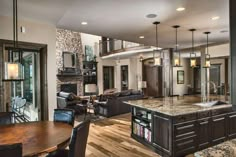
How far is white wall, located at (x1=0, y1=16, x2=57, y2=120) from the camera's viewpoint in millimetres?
3961

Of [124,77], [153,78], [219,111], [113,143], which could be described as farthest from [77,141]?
[124,77]

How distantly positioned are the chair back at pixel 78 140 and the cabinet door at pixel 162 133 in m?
1.71

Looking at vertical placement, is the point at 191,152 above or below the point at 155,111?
below

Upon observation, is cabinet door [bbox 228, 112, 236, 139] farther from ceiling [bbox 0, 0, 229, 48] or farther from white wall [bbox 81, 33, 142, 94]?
white wall [bbox 81, 33, 142, 94]

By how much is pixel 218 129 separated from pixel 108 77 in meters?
10.7

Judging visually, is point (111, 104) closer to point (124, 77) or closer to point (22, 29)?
point (22, 29)

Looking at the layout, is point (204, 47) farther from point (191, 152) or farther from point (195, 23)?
point (191, 152)

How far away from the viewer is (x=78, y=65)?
12.0 m

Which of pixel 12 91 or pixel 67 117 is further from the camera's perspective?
pixel 12 91

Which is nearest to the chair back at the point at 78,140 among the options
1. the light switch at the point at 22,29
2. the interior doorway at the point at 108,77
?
the light switch at the point at 22,29

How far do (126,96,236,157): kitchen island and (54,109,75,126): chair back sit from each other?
4.89 ft

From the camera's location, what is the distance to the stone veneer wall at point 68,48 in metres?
10.9

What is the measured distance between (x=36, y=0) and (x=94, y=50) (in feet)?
32.5

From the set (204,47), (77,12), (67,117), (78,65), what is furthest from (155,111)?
(78,65)
